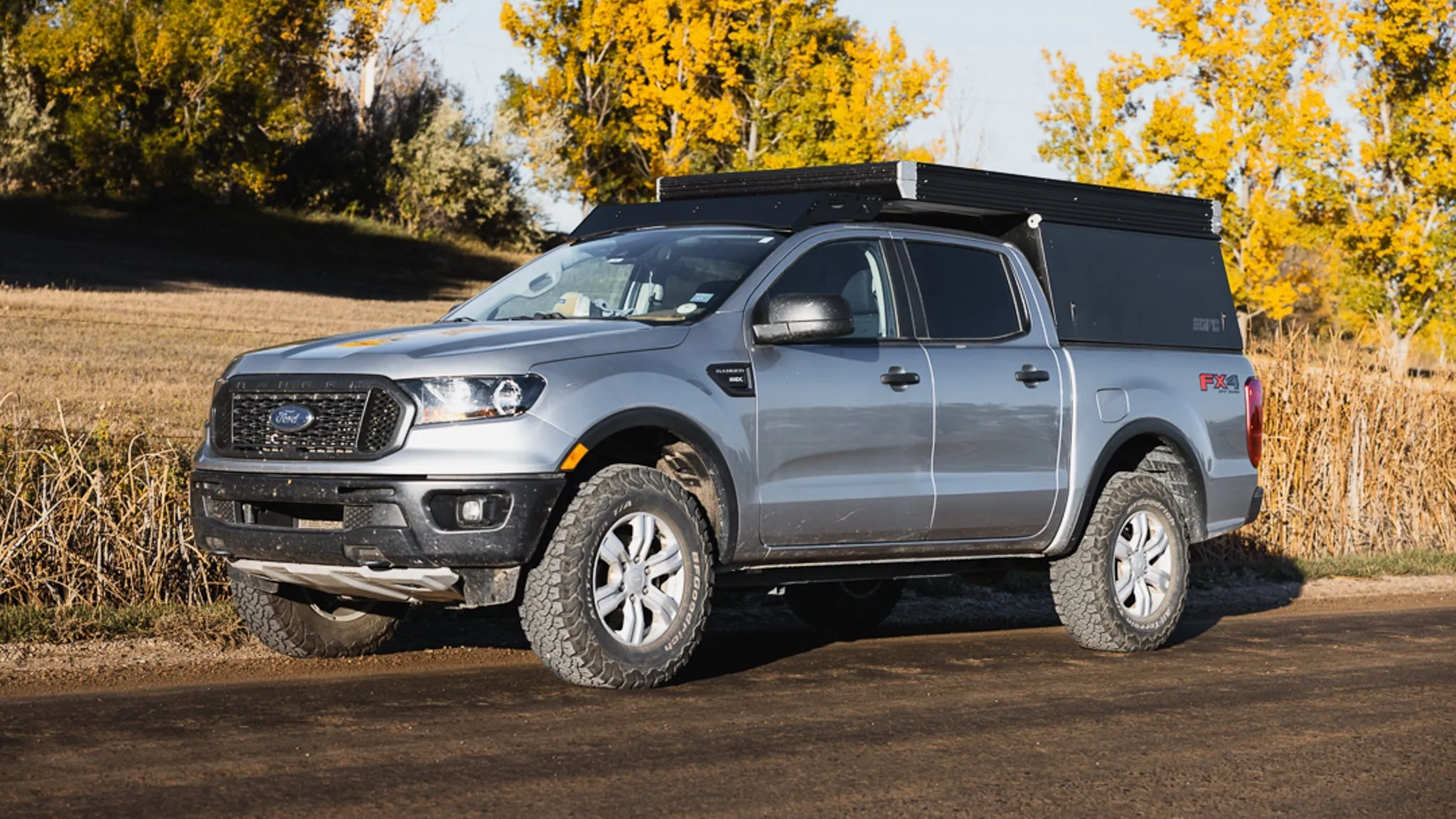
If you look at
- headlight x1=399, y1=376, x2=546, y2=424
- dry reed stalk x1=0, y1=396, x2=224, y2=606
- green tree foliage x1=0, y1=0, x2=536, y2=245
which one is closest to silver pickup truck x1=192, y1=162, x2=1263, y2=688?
headlight x1=399, y1=376, x2=546, y2=424

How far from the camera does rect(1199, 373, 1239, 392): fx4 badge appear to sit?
9695mm

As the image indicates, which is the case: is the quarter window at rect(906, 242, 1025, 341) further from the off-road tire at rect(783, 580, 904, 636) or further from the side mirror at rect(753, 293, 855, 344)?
the off-road tire at rect(783, 580, 904, 636)

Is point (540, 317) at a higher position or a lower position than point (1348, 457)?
higher

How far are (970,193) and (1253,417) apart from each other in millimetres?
2276

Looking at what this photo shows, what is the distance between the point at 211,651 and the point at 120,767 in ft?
8.23

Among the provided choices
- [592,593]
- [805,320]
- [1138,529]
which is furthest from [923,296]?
[592,593]

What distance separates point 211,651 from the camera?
792 centimetres

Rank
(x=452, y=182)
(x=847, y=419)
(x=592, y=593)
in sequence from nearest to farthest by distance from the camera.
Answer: (x=592, y=593) < (x=847, y=419) < (x=452, y=182)

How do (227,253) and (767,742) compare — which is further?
(227,253)

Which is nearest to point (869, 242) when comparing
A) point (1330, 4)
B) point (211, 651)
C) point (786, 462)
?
point (786, 462)

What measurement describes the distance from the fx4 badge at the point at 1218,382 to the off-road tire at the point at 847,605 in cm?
196

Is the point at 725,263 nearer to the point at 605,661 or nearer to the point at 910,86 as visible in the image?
the point at 605,661

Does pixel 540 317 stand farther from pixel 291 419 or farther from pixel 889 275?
pixel 889 275

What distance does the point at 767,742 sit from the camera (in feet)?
20.2
